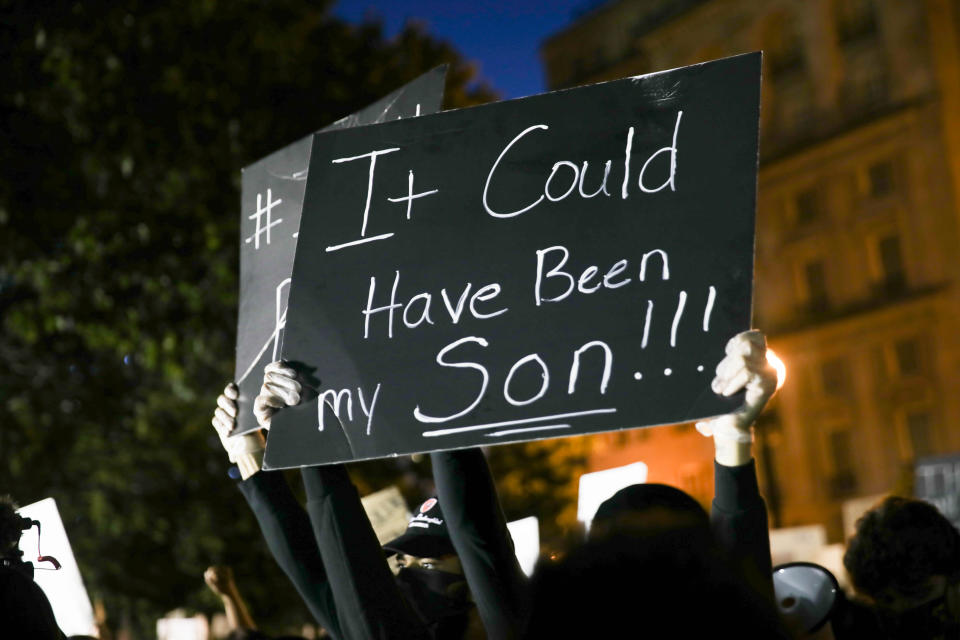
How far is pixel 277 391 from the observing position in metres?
2.77

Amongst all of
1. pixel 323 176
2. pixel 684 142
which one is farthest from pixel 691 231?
pixel 323 176

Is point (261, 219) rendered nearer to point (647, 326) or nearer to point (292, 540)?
point (292, 540)

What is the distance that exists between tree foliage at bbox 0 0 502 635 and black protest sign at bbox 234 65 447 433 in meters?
5.83

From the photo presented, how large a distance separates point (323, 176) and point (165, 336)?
9197 mm

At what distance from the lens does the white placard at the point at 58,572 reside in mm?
3582

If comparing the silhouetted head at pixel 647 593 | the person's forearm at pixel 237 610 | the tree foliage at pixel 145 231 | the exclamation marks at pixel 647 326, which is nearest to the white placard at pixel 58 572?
the person's forearm at pixel 237 610

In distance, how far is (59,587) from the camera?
3.60 meters

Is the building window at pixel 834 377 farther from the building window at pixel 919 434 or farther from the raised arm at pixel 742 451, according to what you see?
the raised arm at pixel 742 451

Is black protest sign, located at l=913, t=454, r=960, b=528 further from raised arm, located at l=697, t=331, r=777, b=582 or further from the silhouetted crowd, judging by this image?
raised arm, located at l=697, t=331, r=777, b=582

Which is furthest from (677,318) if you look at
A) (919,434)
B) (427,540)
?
(919,434)

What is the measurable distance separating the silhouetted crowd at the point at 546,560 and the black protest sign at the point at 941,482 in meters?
Answer: 5.79

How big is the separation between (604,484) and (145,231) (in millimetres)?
9111

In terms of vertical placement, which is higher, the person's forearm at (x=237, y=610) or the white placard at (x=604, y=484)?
the white placard at (x=604, y=484)

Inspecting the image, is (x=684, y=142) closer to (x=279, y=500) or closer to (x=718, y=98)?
(x=718, y=98)
